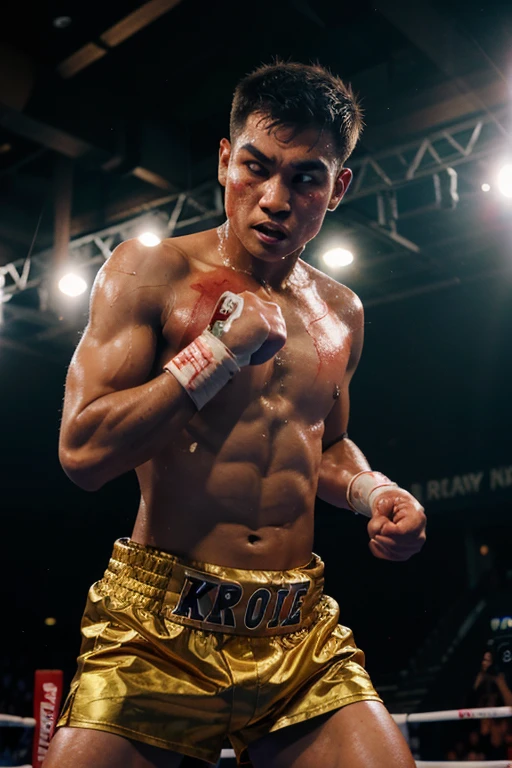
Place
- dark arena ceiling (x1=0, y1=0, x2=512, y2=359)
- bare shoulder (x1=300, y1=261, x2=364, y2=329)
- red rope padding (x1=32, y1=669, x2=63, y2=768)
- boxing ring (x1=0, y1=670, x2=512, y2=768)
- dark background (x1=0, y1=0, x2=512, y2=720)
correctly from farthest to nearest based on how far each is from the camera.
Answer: dark background (x1=0, y1=0, x2=512, y2=720)
dark arena ceiling (x1=0, y1=0, x2=512, y2=359)
red rope padding (x1=32, y1=669, x2=63, y2=768)
boxing ring (x1=0, y1=670, x2=512, y2=768)
bare shoulder (x1=300, y1=261, x2=364, y2=329)

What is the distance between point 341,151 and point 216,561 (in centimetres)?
95

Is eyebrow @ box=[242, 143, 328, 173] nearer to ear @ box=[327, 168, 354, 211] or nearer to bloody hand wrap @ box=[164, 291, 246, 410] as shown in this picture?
ear @ box=[327, 168, 354, 211]

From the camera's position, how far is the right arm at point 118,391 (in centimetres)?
149

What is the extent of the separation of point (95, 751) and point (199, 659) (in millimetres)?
240

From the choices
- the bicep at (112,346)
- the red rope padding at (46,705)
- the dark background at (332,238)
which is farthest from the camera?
the dark background at (332,238)

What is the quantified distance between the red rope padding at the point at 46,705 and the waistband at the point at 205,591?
2052 millimetres

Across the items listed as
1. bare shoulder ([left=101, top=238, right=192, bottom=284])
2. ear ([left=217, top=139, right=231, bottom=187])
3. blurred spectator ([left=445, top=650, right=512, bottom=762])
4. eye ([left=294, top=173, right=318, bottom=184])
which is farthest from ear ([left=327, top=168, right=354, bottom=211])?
blurred spectator ([left=445, top=650, right=512, bottom=762])

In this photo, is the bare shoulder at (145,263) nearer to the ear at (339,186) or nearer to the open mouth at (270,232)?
the open mouth at (270,232)

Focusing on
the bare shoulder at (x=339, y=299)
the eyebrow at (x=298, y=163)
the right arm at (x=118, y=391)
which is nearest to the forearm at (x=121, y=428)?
the right arm at (x=118, y=391)

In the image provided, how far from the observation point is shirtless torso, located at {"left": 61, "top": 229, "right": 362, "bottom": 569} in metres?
1.59

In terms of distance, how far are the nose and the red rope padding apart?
8.13ft

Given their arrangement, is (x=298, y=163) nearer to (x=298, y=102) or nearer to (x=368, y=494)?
(x=298, y=102)

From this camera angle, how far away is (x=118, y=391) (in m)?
1.54

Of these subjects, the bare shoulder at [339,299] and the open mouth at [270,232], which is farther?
the bare shoulder at [339,299]
